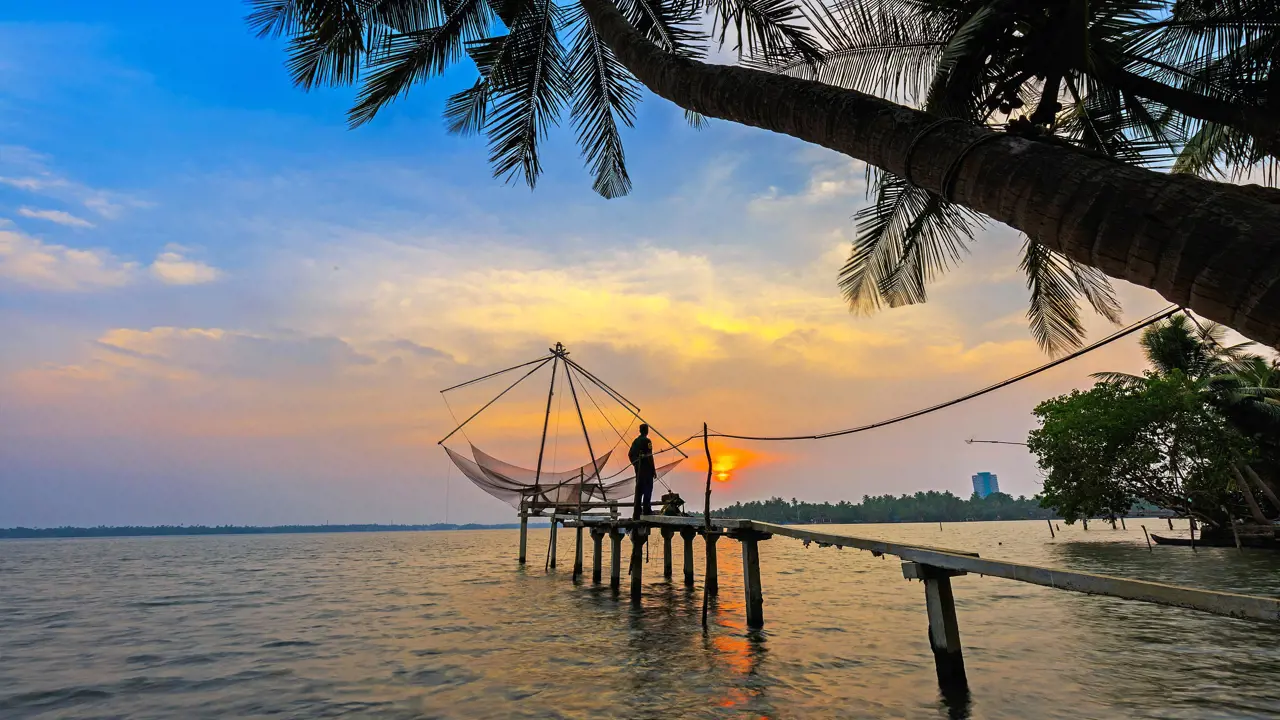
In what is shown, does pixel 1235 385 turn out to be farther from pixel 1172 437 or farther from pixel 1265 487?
pixel 1265 487

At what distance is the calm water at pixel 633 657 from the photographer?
6.11 metres

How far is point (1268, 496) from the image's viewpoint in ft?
82.5

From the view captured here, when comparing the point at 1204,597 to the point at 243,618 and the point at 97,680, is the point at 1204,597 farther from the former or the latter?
the point at 243,618

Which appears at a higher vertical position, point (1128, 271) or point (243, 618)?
point (1128, 271)

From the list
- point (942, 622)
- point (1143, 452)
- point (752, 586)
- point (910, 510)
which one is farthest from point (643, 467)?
point (910, 510)

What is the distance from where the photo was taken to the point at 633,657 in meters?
8.12

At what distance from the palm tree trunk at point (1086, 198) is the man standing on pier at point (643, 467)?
33.6 ft

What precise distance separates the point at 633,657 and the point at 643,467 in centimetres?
613

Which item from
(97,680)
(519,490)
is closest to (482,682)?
(97,680)

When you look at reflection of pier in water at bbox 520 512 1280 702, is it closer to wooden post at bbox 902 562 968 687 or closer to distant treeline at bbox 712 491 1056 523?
wooden post at bbox 902 562 968 687

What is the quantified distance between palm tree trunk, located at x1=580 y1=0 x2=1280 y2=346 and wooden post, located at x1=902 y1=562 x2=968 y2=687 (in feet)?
13.8

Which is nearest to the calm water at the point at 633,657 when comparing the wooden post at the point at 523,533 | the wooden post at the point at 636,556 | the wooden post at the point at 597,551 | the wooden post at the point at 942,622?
the wooden post at the point at 942,622

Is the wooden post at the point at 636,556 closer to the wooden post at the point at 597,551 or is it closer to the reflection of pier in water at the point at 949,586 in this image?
the reflection of pier in water at the point at 949,586

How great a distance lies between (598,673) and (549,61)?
7216 millimetres
